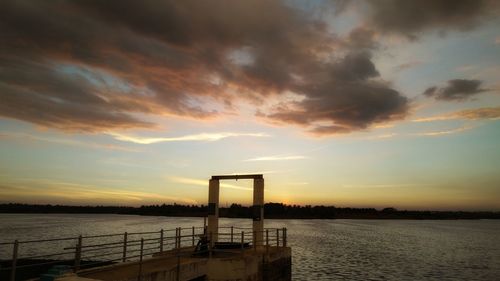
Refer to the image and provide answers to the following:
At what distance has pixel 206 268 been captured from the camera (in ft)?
50.9

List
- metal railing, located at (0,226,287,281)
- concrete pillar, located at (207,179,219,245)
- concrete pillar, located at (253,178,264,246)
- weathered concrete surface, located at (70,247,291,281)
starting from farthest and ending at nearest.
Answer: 1. concrete pillar, located at (207,179,219,245)
2. concrete pillar, located at (253,178,264,246)
3. weathered concrete surface, located at (70,247,291,281)
4. metal railing, located at (0,226,287,281)

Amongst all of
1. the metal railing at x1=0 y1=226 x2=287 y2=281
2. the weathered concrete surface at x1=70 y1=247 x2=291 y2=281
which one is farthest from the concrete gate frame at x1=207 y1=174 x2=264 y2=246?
the weathered concrete surface at x1=70 y1=247 x2=291 y2=281

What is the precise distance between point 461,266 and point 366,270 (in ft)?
44.5

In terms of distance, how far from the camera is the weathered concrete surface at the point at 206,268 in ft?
39.1

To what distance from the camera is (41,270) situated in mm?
19609

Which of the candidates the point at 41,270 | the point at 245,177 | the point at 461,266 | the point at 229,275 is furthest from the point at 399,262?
the point at 41,270

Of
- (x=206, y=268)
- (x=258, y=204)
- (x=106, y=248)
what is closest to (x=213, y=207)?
(x=258, y=204)

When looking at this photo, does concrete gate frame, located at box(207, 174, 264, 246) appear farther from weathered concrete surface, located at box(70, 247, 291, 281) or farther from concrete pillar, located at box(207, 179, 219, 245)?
weathered concrete surface, located at box(70, 247, 291, 281)

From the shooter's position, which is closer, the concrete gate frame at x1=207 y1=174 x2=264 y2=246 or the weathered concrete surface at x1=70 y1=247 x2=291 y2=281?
the weathered concrete surface at x1=70 y1=247 x2=291 y2=281

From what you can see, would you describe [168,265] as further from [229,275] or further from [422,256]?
[422,256]

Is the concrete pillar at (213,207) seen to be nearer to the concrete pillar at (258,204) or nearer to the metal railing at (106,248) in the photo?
the metal railing at (106,248)

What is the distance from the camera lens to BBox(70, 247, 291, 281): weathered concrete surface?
11.9 m

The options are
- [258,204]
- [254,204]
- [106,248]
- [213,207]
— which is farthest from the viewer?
[106,248]

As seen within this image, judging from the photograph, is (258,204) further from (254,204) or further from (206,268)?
(206,268)
